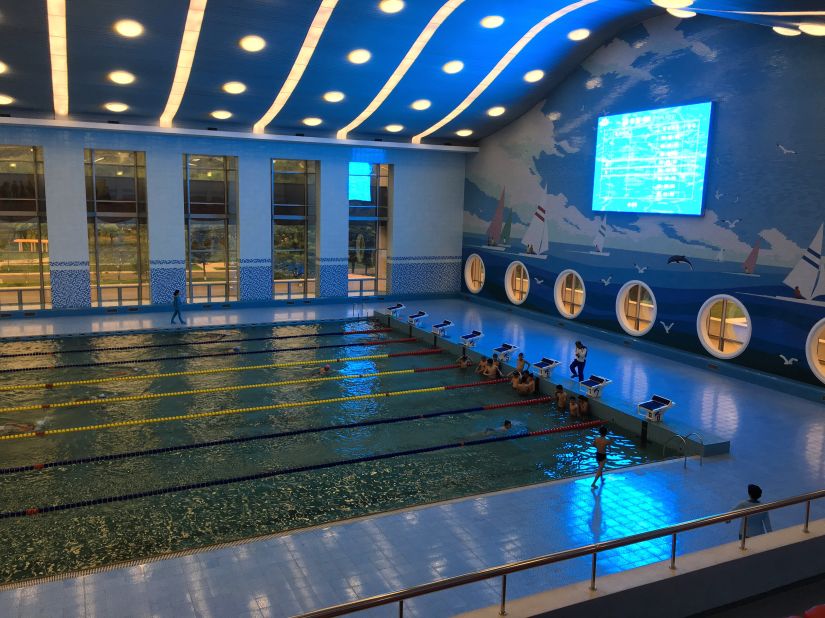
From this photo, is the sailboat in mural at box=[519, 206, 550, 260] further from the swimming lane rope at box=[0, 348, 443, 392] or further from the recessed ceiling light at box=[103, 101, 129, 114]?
the recessed ceiling light at box=[103, 101, 129, 114]

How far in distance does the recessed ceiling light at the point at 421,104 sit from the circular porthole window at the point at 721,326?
329 inches

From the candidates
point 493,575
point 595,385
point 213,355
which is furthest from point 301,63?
point 493,575

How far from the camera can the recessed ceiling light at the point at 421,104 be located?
55.7 feet

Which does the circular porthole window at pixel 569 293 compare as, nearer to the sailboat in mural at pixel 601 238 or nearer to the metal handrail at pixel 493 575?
the sailboat in mural at pixel 601 238

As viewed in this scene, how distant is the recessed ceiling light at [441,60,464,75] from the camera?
14851mm

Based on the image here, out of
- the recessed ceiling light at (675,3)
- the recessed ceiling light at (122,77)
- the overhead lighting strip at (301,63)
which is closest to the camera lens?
the recessed ceiling light at (675,3)

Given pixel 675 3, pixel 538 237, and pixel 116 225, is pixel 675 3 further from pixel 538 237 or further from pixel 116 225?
pixel 116 225

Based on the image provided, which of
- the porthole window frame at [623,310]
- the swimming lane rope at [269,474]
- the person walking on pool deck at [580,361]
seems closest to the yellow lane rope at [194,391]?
the person walking on pool deck at [580,361]

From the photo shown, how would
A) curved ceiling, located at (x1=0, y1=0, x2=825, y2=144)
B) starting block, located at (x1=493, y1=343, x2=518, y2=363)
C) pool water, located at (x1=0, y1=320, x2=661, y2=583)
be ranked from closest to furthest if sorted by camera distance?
1. pool water, located at (x1=0, y1=320, x2=661, y2=583)
2. curved ceiling, located at (x1=0, y1=0, x2=825, y2=144)
3. starting block, located at (x1=493, y1=343, x2=518, y2=363)

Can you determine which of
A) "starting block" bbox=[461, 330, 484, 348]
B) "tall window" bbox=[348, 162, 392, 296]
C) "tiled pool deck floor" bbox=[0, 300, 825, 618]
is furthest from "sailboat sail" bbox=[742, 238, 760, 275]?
"tall window" bbox=[348, 162, 392, 296]

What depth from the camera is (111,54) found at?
12.8 meters

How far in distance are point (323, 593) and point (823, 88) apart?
1112cm

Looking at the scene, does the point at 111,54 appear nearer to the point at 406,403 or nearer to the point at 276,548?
the point at 406,403

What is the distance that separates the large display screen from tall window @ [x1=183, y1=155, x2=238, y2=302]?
10027 mm
